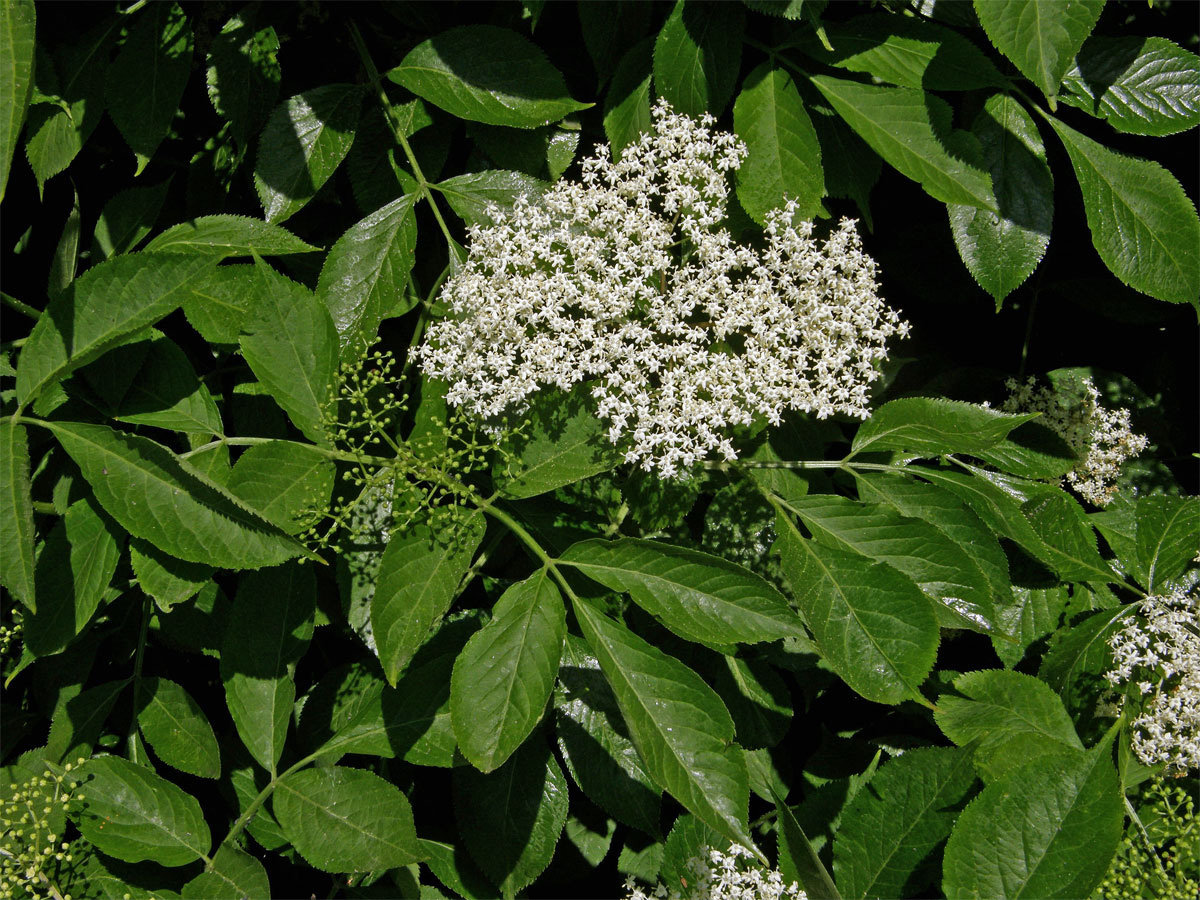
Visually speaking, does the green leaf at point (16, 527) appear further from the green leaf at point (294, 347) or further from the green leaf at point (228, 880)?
the green leaf at point (228, 880)

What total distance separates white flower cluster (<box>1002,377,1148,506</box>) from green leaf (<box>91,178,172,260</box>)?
91.2 inches

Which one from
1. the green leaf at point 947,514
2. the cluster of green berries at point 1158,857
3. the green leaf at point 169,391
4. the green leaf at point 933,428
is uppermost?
the green leaf at point 169,391

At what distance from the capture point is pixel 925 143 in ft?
6.39

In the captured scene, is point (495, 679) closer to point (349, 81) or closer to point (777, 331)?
point (777, 331)

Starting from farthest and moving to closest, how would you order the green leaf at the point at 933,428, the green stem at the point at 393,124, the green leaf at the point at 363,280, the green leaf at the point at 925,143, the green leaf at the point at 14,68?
1. the green stem at the point at 393,124
2. the green leaf at the point at 363,280
3. the green leaf at the point at 925,143
4. the green leaf at the point at 933,428
5. the green leaf at the point at 14,68

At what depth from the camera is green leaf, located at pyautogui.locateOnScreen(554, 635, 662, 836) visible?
2.08 meters

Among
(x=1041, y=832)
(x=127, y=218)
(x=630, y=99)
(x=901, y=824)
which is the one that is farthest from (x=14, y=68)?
(x=1041, y=832)

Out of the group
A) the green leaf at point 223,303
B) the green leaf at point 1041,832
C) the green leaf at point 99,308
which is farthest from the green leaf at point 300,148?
the green leaf at point 1041,832

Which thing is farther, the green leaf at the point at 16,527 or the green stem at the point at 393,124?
the green stem at the point at 393,124

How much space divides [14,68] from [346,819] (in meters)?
1.60

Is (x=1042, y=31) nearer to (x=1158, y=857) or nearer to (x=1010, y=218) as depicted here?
(x=1010, y=218)

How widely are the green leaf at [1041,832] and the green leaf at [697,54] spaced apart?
158 centimetres

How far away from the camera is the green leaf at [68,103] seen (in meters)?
2.07

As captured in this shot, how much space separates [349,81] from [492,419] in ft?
3.97
